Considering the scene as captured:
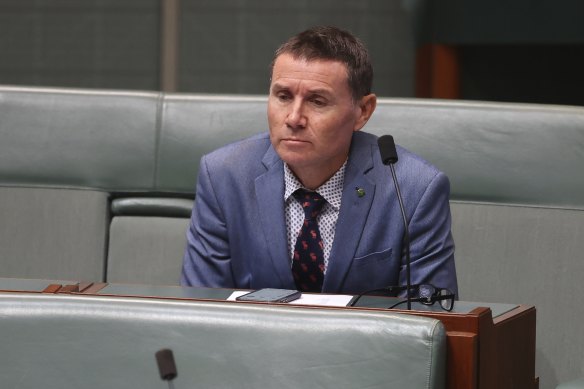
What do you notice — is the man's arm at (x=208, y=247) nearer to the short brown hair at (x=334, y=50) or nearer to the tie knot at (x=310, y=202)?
the tie knot at (x=310, y=202)

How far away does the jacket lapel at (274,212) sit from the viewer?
198 centimetres

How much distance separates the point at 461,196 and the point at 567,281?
29 cm

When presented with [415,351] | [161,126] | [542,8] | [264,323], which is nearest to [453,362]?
[415,351]

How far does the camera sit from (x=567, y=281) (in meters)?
2.30

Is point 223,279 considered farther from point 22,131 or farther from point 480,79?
point 480,79

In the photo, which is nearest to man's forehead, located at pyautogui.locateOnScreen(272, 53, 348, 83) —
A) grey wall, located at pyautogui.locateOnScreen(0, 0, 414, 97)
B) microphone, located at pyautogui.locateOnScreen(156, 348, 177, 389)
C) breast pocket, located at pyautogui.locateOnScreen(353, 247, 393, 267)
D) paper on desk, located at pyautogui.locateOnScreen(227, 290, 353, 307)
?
breast pocket, located at pyautogui.locateOnScreen(353, 247, 393, 267)

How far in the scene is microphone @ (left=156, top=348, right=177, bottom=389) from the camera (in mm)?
1183

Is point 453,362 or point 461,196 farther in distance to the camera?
point 461,196

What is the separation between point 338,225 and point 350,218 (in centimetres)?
3

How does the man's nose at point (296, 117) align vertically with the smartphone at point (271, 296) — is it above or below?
above

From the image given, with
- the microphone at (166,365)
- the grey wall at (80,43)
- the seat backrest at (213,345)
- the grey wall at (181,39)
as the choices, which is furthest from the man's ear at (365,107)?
the grey wall at (80,43)

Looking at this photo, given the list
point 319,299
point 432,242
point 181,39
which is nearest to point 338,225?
point 432,242

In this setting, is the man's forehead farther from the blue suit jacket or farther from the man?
the blue suit jacket

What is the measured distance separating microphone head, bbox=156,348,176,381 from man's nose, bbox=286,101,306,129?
81 cm
